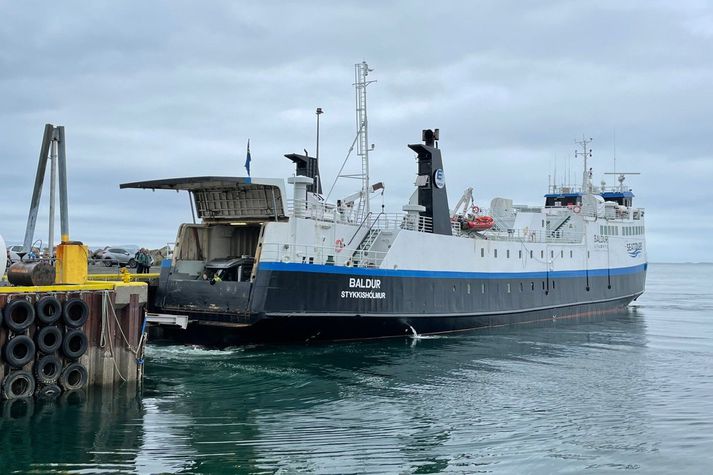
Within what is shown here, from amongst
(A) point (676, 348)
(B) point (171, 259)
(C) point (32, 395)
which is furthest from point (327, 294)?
(A) point (676, 348)

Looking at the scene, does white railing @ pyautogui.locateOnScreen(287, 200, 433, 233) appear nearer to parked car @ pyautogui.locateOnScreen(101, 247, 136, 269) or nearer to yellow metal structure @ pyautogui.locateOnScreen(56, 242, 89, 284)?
yellow metal structure @ pyautogui.locateOnScreen(56, 242, 89, 284)

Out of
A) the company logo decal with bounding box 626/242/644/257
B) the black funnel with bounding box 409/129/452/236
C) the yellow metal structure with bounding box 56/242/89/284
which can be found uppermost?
the black funnel with bounding box 409/129/452/236

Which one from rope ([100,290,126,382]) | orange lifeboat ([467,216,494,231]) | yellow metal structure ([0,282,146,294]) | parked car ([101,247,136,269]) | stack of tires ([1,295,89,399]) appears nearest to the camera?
stack of tires ([1,295,89,399])

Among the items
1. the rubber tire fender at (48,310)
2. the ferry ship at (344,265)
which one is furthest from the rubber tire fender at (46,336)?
the ferry ship at (344,265)

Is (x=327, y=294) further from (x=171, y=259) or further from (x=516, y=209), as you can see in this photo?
(x=516, y=209)

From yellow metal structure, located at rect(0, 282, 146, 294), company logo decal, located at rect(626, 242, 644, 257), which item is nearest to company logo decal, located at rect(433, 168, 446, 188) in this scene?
yellow metal structure, located at rect(0, 282, 146, 294)

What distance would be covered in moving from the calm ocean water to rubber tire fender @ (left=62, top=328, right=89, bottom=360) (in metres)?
0.91

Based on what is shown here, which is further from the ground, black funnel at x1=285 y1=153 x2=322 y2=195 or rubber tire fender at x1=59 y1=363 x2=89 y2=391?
black funnel at x1=285 y1=153 x2=322 y2=195

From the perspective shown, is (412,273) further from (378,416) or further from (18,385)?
(18,385)

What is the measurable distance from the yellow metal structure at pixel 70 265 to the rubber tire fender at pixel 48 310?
4.09ft

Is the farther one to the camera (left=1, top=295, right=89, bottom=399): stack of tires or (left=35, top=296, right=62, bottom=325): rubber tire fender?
(left=35, top=296, right=62, bottom=325): rubber tire fender

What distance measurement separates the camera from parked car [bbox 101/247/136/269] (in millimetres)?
39438

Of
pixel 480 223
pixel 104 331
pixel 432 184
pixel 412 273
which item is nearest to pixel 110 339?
pixel 104 331

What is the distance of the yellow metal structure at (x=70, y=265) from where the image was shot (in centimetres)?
1450
